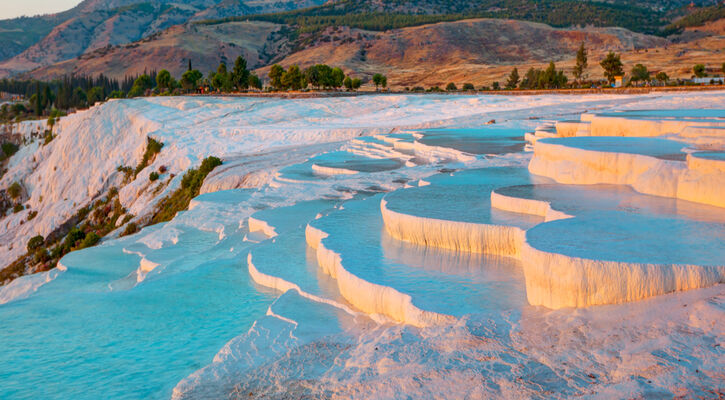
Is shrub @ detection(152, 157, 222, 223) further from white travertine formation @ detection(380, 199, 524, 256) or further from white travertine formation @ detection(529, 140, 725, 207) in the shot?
white travertine formation @ detection(380, 199, 524, 256)

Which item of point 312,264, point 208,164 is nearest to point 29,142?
point 208,164

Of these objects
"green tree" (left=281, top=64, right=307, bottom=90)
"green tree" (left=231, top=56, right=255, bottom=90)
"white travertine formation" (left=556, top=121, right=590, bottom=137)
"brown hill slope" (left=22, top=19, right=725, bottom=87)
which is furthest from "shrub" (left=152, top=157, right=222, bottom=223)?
"brown hill slope" (left=22, top=19, right=725, bottom=87)

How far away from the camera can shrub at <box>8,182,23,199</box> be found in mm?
43097

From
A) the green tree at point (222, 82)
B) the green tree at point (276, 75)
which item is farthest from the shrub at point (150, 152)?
the green tree at point (222, 82)

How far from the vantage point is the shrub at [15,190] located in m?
43.1

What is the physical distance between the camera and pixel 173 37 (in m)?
141

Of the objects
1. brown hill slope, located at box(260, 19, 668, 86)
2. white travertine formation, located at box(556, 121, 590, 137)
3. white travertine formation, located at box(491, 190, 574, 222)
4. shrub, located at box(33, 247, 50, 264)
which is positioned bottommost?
shrub, located at box(33, 247, 50, 264)

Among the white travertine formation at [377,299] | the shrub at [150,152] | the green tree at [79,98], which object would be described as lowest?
the shrub at [150,152]

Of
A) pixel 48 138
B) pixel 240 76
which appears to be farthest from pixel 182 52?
pixel 48 138

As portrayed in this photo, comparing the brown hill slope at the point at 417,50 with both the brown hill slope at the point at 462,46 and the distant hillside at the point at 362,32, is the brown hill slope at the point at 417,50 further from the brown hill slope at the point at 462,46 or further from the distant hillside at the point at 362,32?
the distant hillside at the point at 362,32

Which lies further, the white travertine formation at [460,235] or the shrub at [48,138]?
the shrub at [48,138]

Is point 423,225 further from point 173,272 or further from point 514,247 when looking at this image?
point 173,272

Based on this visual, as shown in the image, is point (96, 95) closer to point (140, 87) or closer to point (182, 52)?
point (140, 87)

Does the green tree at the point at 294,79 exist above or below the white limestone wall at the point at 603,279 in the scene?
above
